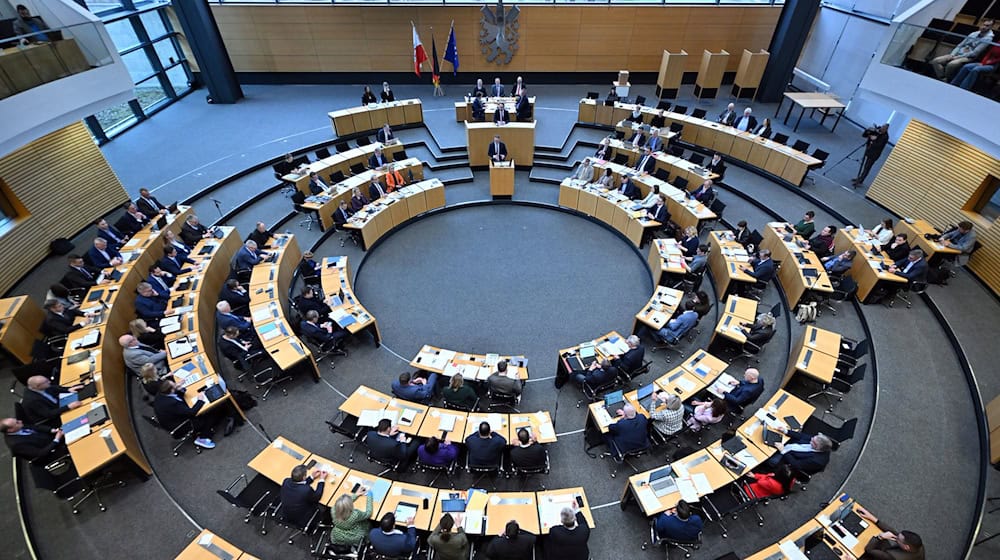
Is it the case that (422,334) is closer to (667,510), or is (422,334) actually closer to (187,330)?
(187,330)

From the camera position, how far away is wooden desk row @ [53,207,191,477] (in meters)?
7.05

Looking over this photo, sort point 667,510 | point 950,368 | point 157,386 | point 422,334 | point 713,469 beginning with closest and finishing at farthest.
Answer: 1. point 667,510
2. point 713,469
3. point 157,386
4. point 950,368
5. point 422,334

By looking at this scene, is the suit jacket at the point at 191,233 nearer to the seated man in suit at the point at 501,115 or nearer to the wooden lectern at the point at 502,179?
the wooden lectern at the point at 502,179

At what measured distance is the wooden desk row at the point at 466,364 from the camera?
28.8 ft

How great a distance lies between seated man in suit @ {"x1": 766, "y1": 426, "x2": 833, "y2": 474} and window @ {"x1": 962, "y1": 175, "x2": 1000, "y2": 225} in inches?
372

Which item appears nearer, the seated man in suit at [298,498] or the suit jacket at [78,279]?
the seated man in suit at [298,498]

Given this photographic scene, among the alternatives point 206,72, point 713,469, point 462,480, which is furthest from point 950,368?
point 206,72

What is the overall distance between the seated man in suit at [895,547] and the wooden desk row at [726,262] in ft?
19.5

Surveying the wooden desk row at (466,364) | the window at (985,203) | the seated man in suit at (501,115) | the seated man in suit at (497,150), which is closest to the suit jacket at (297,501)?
the wooden desk row at (466,364)

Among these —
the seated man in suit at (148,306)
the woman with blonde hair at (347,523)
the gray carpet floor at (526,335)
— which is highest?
the seated man in suit at (148,306)

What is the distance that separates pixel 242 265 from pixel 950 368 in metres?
15.8

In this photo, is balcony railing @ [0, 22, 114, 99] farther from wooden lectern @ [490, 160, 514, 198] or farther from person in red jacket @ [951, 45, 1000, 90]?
person in red jacket @ [951, 45, 1000, 90]

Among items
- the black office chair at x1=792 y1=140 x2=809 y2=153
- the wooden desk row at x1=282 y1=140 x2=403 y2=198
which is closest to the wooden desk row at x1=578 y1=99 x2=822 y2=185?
the black office chair at x1=792 y1=140 x2=809 y2=153

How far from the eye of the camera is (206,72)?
19.2 metres
